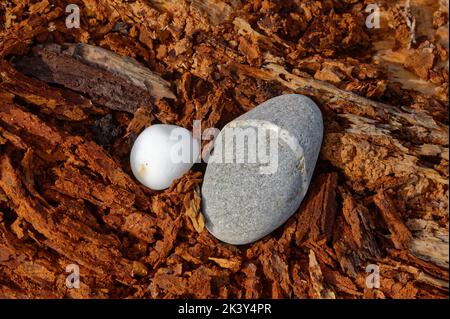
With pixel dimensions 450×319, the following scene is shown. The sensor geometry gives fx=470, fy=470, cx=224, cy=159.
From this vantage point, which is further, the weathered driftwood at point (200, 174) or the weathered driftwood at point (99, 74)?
the weathered driftwood at point (99, 74)

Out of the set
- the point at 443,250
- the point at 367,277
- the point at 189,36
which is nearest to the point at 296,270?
the point at 367,277

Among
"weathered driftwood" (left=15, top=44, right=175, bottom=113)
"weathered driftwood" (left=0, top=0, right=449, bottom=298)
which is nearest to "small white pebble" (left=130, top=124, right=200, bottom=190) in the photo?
"weathered driftwood" (left=0, top=0, right=449, bottom=298)

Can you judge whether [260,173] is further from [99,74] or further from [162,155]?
[99,74]

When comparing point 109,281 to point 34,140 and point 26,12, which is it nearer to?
point 34,140

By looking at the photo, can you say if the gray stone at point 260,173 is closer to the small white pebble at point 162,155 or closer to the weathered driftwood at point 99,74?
the small white pebble at point 162,155

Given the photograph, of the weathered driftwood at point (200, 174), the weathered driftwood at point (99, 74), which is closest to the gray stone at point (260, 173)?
the weathered driftwood at point (200, 174)

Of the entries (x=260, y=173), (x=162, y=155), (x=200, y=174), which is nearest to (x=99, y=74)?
(x=162, y=155)
